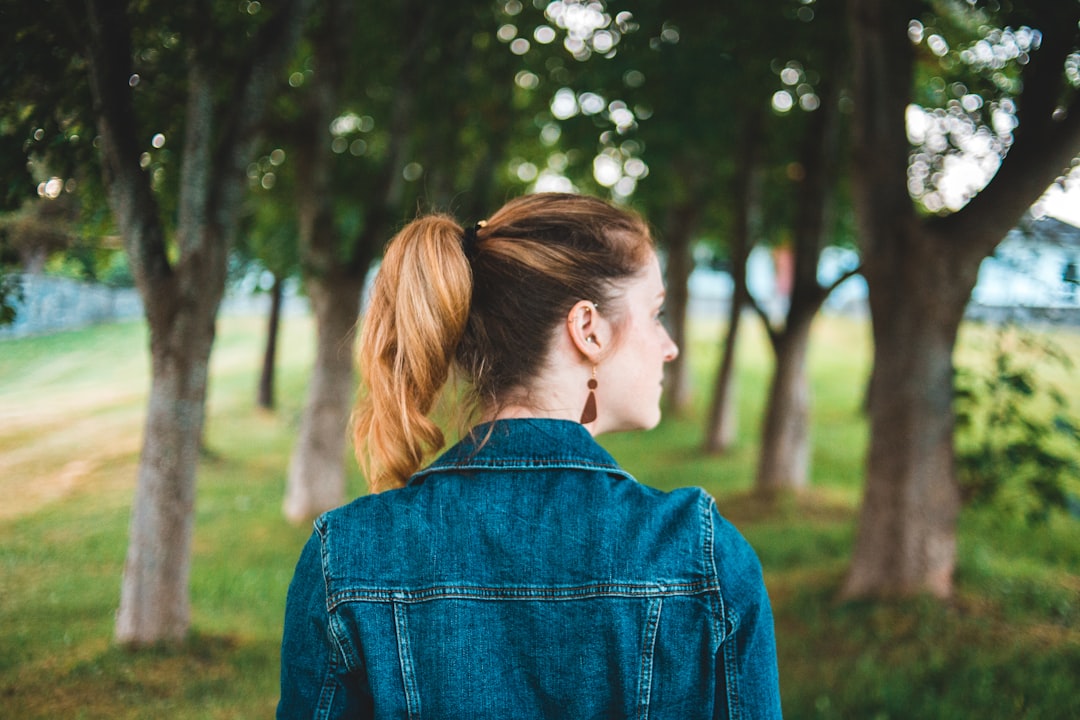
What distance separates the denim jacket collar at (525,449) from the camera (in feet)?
5.46

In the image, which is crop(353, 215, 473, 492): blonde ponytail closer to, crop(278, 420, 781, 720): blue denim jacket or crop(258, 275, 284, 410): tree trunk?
crop(278, 420, 781, 720): blue denim jacket

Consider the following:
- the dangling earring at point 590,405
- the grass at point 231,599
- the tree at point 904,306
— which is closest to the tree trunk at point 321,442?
the grass at point 231,599

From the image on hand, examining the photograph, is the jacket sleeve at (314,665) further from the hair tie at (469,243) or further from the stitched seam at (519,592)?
the hair tie at (469,243)

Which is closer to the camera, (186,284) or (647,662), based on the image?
(647,662)

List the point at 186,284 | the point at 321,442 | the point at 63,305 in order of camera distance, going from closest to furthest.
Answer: the point at 186,284 < the point at 63,305 < the point at 321,442

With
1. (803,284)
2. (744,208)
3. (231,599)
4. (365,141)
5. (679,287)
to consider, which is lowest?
(231,599)

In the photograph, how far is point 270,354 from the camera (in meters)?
12.4

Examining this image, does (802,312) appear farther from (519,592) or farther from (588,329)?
(519,592)

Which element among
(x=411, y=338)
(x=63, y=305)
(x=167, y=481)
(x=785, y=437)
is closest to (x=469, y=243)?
(x=411, y=338)

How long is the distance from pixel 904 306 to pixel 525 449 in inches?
161

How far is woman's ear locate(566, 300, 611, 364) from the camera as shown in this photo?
1722 millimetres

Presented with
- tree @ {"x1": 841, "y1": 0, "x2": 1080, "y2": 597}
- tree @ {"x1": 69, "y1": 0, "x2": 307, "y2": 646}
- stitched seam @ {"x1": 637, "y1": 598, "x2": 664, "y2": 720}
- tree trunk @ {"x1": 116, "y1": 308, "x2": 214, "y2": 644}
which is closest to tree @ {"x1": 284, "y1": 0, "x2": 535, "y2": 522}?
tree @ {"x1": 69, "y1": 0, "x2": 307, "y2": 646}

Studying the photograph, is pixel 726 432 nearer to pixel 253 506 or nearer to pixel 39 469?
pixel 253 506

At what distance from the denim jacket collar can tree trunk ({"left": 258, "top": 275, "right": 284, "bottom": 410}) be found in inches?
376
